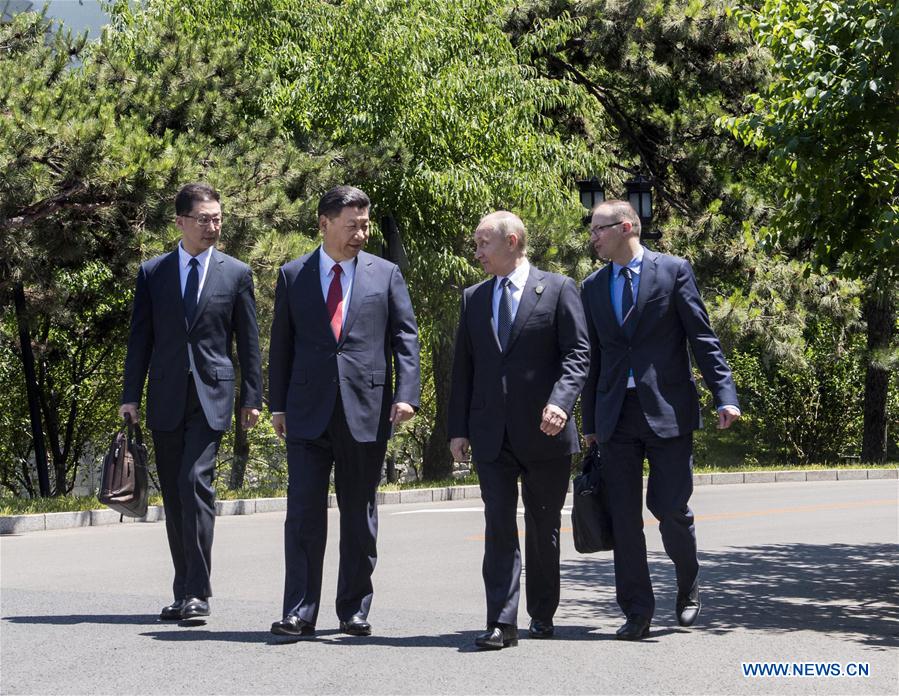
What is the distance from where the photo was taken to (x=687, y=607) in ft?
22.1

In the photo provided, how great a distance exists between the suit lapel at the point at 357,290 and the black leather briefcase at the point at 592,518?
4.31 feet

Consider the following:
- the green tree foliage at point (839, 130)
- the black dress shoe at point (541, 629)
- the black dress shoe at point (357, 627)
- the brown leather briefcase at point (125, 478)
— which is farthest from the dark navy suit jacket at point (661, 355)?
the brown leather briefcase at point (125, 478)

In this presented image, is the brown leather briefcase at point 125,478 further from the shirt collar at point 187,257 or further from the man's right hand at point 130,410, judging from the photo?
the shirt collar at point 187,257

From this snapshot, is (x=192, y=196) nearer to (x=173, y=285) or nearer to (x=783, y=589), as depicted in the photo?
(x=173, y=285)

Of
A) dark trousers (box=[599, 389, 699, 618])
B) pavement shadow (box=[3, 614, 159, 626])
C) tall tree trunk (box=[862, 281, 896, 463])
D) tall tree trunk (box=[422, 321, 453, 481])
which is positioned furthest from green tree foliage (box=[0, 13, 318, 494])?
tall tree trunk (box=[862, 281, 896, 463])

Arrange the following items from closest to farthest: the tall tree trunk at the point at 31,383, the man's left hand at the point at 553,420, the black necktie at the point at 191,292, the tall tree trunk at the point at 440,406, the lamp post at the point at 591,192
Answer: the man's left hand at the point at 553,420, the black necktie at the point at 191,292, the tall tree trunk at the point at 31,383, the lamp post at the point at 591,192, the tall tree trunk at the point at 440,406

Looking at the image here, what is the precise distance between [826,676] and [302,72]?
50.0 feet

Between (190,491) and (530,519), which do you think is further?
(190,491)

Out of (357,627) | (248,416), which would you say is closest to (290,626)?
(357,627)

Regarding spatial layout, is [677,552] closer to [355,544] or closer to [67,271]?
[355,544]

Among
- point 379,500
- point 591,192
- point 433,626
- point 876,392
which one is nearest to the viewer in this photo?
point 433,626

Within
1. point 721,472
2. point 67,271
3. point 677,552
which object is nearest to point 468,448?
point 677,552

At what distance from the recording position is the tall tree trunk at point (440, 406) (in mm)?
22000

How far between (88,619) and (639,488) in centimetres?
274
